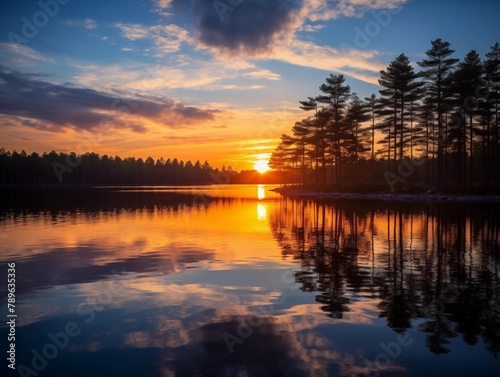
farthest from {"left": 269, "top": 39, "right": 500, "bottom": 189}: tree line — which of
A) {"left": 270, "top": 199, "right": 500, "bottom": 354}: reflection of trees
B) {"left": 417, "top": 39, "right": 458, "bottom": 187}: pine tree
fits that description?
{"left": 270, "top": 199, "right": 500, "bottom": 354}: reflection of trees

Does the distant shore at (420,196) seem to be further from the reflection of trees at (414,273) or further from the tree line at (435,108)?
the reflection of trees at (414,273)

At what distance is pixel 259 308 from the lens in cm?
852

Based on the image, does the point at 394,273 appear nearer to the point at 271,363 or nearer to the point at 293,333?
the point at 293,333

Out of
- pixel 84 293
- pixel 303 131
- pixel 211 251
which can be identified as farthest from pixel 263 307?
pixel 303 131

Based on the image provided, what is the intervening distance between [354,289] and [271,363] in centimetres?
472

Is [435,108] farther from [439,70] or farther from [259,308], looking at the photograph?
[259,308]

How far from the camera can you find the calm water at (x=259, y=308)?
5996 mm

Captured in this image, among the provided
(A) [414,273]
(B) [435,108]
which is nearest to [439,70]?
(B) [435,108]

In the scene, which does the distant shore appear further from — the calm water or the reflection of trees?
the calm water

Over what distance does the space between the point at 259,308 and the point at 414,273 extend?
18.8 ft

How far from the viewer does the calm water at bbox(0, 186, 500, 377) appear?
19.7ft

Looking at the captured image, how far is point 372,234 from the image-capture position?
20000 mm

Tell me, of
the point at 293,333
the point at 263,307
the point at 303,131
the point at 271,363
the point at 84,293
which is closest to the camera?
the point at 271,363

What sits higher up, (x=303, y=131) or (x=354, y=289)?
(x=303, y=131)
